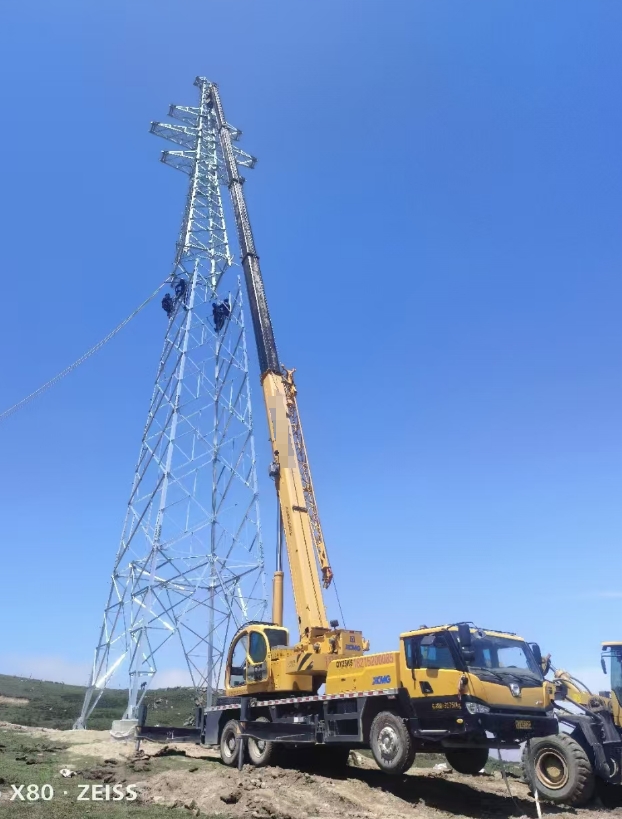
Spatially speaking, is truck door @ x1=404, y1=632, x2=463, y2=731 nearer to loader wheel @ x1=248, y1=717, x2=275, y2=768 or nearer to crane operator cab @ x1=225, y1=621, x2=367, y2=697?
crane operator cab @ x1=225, y1=621, x2=367, y2=697

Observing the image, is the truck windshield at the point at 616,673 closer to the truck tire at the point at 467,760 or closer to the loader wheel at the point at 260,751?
the truck tire at the point at 467,760

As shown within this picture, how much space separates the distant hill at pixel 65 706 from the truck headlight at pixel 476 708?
15.5 m

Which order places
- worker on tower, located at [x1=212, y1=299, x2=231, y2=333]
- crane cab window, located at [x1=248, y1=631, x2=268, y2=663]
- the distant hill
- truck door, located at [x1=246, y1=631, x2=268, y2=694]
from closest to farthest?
1. truck door, located at [x1=246, y1=631, x2=268, y2=694]
2. crane cab window, located at [x1=248, y1=631, x2=268, y2=663]
3. worker on tower, located at [x1=212, y1=299, x2=231, y2=333]
4. the distant hill

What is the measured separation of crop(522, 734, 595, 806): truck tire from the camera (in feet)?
35.7

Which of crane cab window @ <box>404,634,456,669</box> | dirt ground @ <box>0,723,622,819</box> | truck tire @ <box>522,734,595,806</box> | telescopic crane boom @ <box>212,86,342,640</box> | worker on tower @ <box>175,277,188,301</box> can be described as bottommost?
dirt ground @ <box>0,723,622,819</box>

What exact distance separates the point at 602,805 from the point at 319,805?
204 inches

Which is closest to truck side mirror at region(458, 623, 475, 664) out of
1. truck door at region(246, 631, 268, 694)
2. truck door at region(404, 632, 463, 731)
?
truck door at region(404, 632, 463, 731)

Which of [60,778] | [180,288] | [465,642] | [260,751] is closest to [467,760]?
[465,642]

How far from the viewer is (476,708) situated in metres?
9.92

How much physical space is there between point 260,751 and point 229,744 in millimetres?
1270

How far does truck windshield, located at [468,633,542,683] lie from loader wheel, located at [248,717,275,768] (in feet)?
18.6

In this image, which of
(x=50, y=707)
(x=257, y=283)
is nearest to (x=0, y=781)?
(x=257, y=283)

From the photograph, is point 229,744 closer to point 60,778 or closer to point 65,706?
point 60,778

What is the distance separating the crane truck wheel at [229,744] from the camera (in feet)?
48.0
